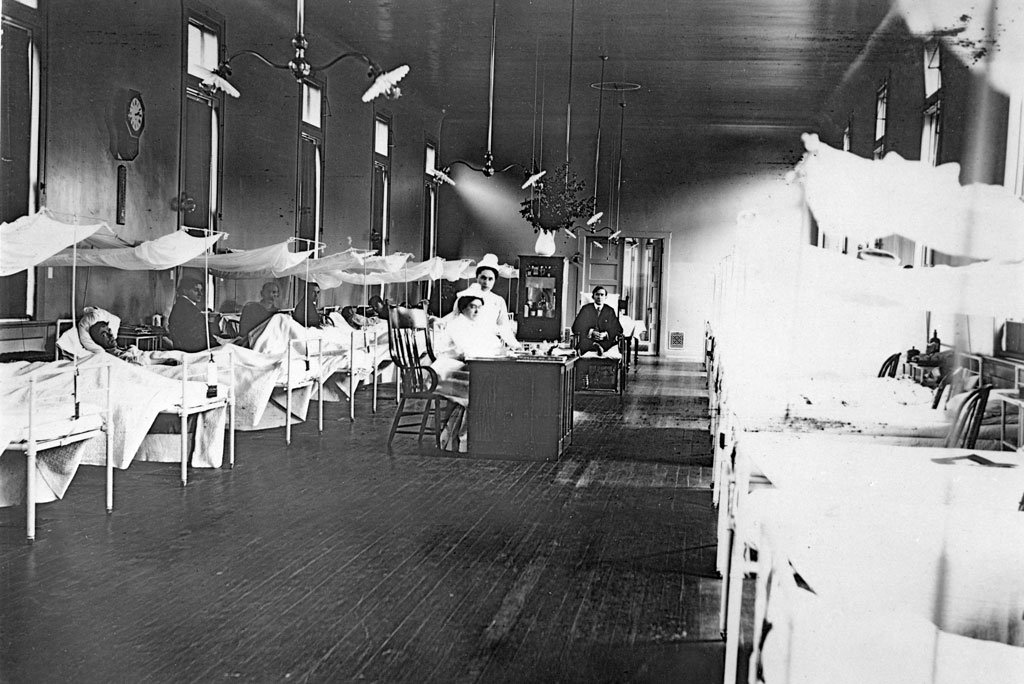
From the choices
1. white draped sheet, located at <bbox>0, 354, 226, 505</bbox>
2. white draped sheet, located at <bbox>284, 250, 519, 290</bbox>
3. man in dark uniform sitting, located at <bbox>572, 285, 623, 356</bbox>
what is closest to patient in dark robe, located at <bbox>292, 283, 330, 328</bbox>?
white draped sheet, located at <bbox>284, 250, 519, 290</bbox>

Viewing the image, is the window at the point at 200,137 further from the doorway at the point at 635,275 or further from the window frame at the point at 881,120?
the doorway at the point at 635,275

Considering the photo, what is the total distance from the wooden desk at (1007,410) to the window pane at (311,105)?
971 cm

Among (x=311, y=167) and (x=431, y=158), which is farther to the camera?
(x=431, y=158)

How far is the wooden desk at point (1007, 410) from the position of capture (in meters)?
2.76

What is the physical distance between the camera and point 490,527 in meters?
4.71

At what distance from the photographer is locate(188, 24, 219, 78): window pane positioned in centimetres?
900

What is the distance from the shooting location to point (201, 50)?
9180 mm

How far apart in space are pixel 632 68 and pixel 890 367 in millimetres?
8187

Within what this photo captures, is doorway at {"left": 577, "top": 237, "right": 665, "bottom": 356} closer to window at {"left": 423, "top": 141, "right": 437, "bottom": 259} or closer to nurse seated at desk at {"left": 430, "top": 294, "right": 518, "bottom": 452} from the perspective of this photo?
window at {"left": 423, "top": 141, "right": 437, "bottom": 259}

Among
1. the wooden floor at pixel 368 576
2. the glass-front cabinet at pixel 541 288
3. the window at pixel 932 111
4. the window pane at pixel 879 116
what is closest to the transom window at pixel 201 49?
the wooden floor at pixel 368 576

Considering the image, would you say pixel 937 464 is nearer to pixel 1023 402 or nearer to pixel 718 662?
pixel 1023 402

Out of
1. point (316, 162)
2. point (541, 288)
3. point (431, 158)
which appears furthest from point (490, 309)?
point (431, 158)

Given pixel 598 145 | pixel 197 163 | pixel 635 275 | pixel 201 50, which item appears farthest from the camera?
pixel 635 275

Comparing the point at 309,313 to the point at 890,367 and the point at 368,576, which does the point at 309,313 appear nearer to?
the point at 368,576
